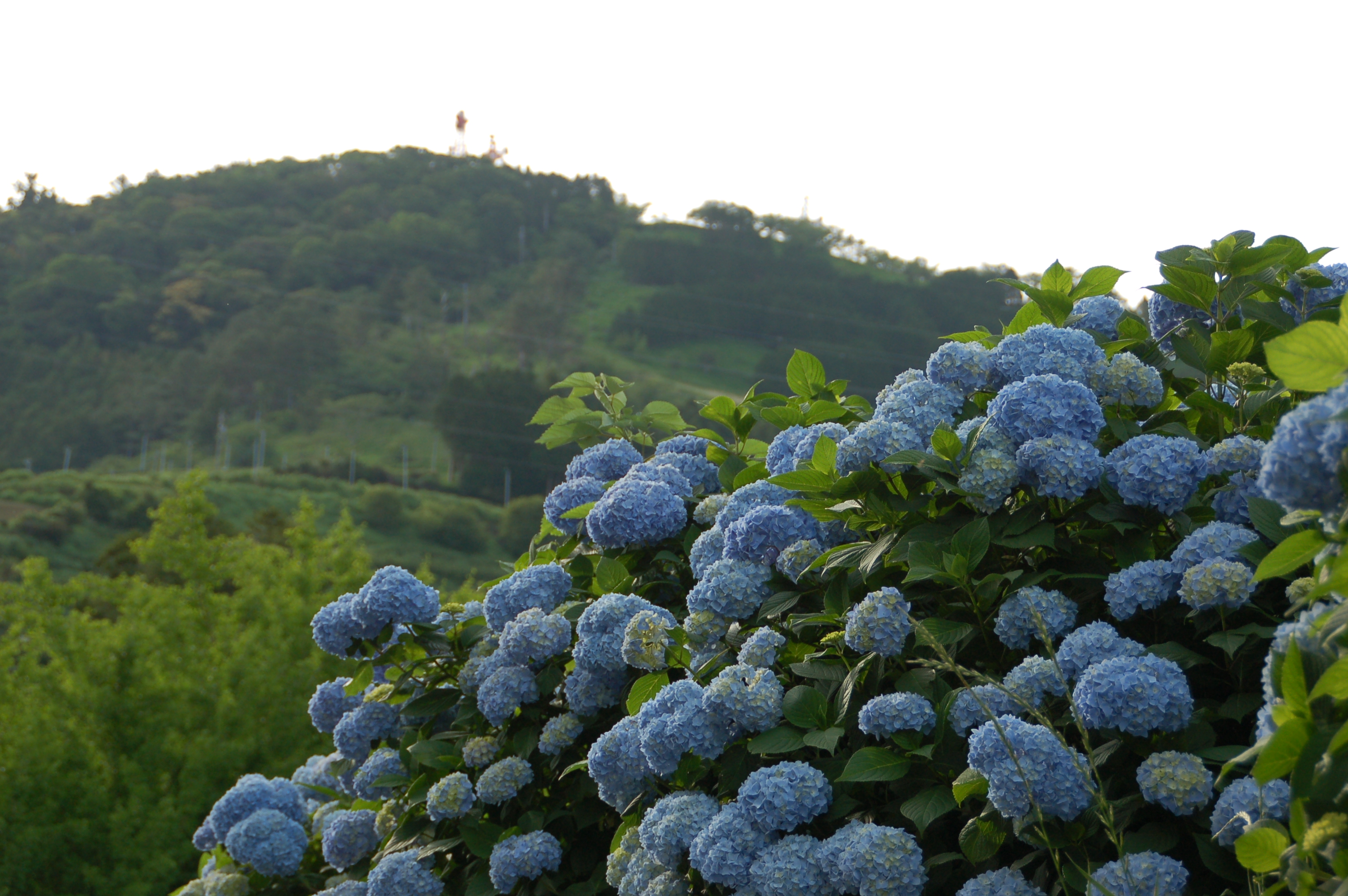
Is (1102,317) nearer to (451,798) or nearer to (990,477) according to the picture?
(990,477)

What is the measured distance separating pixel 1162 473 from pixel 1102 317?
0.68m

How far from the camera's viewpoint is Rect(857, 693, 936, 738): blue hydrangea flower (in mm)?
1547

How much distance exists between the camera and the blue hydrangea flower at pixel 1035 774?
4.47 feet

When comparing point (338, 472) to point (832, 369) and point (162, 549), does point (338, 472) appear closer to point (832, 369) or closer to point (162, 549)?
point (832, 369)

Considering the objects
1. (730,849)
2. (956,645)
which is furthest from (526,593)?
(956,645)

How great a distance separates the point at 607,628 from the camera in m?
2.12

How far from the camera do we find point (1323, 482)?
37.4 inches

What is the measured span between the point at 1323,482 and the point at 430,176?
310 feet

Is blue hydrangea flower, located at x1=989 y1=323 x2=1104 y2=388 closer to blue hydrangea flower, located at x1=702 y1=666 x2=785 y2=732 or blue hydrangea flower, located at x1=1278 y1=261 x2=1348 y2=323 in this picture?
blue hydrangea flower, located at x1=1278 y1=261 x2=1348 y2=323

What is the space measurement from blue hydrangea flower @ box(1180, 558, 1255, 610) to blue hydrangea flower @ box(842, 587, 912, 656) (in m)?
0.40

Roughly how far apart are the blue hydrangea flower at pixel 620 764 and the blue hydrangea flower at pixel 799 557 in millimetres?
399

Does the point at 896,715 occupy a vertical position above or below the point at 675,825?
above

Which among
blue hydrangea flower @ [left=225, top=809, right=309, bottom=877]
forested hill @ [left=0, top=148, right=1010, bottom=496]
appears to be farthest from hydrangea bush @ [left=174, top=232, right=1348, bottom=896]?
forested hill @ [left=0, top=148, right=1010, bottom=496]

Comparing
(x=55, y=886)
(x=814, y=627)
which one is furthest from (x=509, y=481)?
(x=814, y=627)
